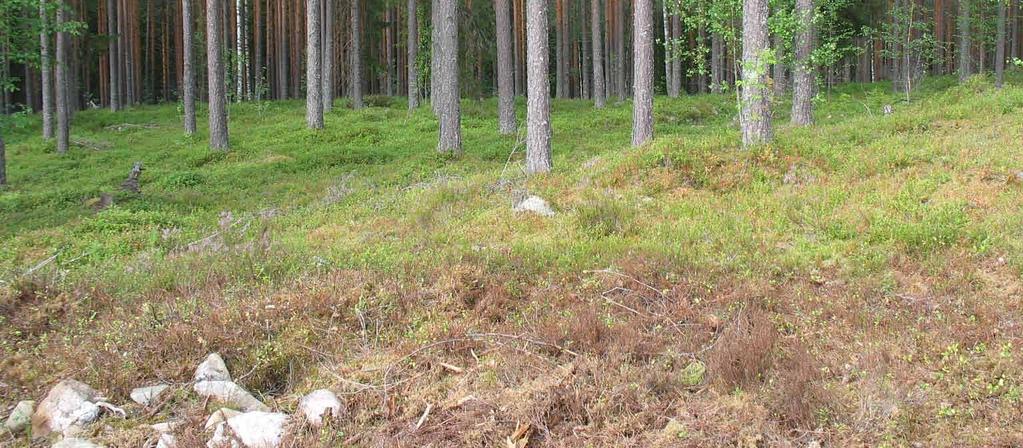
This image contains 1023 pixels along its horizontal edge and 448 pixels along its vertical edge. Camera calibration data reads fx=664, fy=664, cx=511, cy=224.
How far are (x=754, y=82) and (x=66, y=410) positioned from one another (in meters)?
10.3

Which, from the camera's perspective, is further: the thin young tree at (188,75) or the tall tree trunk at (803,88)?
the thin young tree at (188,75)

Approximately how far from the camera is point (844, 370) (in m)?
4.77

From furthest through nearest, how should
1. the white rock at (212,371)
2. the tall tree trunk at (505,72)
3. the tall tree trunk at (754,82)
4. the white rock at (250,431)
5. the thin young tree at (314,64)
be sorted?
the thin young tree at (314,64)
the tall tree trunk at (505,72)
the tall tree trunk at (754,82)
the white rock at (212,371)
the white rock at (250,431)

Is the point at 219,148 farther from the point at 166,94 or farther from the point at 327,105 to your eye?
the point at 166,94

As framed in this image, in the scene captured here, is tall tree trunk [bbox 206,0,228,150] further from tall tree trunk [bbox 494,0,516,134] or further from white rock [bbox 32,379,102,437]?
white rock [bbox 32,379,102,437]

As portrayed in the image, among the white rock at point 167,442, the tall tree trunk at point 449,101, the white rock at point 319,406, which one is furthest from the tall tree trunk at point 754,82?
the white rock at point 167,442

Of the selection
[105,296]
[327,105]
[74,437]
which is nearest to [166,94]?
[327,105]

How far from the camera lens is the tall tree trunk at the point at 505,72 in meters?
A: 20.2

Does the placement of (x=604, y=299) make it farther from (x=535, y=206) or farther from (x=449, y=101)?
(x=449, y=101)

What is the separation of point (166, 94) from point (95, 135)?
18.8 m

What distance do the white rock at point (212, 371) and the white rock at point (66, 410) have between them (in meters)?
0.69

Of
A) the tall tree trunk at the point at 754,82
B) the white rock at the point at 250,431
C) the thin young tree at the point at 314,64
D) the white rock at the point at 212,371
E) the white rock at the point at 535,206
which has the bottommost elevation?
the white rock at the point at 250,431

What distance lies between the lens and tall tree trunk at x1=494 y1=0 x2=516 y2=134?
20250 mm

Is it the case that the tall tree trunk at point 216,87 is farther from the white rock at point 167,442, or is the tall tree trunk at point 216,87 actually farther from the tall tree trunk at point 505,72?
the white rock at point 167,442
